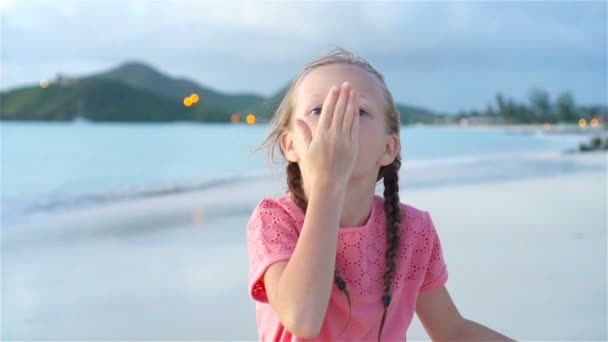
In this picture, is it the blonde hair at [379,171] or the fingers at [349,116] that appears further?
the blonde hair at [379,171]

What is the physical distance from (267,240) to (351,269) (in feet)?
0.60

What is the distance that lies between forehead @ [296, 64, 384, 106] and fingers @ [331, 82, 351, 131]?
196mm

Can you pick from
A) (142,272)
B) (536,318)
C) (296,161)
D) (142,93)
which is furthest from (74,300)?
(142,93)

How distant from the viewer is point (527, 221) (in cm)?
553

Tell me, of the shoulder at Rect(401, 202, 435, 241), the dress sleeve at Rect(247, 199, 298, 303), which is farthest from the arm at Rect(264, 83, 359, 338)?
the shoulder at Rect(401, 202, 435, 241)

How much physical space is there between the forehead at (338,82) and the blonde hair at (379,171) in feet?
0.07

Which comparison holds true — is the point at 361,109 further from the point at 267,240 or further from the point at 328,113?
the point at 267,240

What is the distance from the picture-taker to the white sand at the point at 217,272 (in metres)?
3.23

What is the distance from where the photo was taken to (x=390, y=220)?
1475 mm

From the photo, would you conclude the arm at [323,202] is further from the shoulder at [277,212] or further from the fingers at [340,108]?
the shoulder at [277,212]

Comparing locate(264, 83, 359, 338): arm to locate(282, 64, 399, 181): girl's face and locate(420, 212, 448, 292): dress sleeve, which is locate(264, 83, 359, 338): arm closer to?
locate(282, 64, 399, 181): girl's face

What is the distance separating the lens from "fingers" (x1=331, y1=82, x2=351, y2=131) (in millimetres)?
1156

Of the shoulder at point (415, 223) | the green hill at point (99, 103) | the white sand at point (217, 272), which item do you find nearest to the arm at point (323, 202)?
the shoulder at point (415, 223)

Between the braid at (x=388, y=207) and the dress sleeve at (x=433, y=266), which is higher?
the braid at (x=388, y=207)
